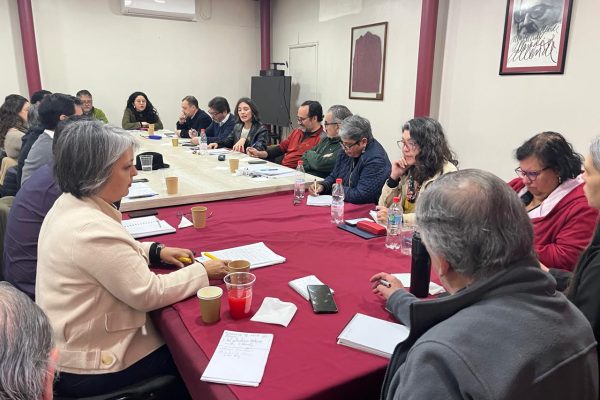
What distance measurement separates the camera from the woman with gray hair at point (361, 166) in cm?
272

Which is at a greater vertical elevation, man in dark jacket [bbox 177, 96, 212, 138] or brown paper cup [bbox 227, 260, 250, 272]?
man in dark jacket [bbox 177, 96, 212, 138]

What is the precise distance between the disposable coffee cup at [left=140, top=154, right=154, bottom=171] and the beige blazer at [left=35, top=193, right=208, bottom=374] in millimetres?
2077

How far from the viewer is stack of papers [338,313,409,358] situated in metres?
1.13

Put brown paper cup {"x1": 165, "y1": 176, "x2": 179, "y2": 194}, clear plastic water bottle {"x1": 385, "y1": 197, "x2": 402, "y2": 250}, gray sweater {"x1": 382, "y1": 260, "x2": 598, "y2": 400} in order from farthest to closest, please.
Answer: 1. brown paper cup {"x1": 165, "y1": 176, "x2": 179, "y2": 194}
2. clear plastic water bottle {"x1": 385, "y1": 197, "x2": 402, "y2": 250}
3. gray sweater {"x1": 382, "y1": 260, "x2": 598, "y2": 400}

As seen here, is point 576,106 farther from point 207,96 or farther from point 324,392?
point 207,96

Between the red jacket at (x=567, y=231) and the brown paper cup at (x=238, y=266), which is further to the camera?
the red jacket at (x=567, y=231)

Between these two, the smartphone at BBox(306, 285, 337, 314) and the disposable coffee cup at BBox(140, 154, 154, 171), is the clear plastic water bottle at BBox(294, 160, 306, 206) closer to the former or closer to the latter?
the smartphone at BBox(306, 285, 337, 314)

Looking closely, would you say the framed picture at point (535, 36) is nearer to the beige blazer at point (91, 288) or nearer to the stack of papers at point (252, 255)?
the stack of papers at point (252, 255)

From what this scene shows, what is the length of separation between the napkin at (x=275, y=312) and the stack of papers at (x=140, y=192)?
1.45 metres

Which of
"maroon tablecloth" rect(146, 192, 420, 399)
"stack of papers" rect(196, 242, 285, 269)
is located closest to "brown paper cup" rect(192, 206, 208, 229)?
"maroon tablecloth" rect(146, 192, 420, 399)

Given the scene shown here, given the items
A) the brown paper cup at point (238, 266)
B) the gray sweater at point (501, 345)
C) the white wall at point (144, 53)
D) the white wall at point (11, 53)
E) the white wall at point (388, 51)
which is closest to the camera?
the gray sweater at point (501, 345)

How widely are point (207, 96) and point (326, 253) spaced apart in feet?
20.1

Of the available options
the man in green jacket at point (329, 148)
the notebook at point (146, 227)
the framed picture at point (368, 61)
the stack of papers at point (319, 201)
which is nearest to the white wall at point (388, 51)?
the framed picture at point (368, 61)

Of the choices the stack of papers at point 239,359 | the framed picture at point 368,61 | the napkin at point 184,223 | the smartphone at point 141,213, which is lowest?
the stack of papers at point 239,359
